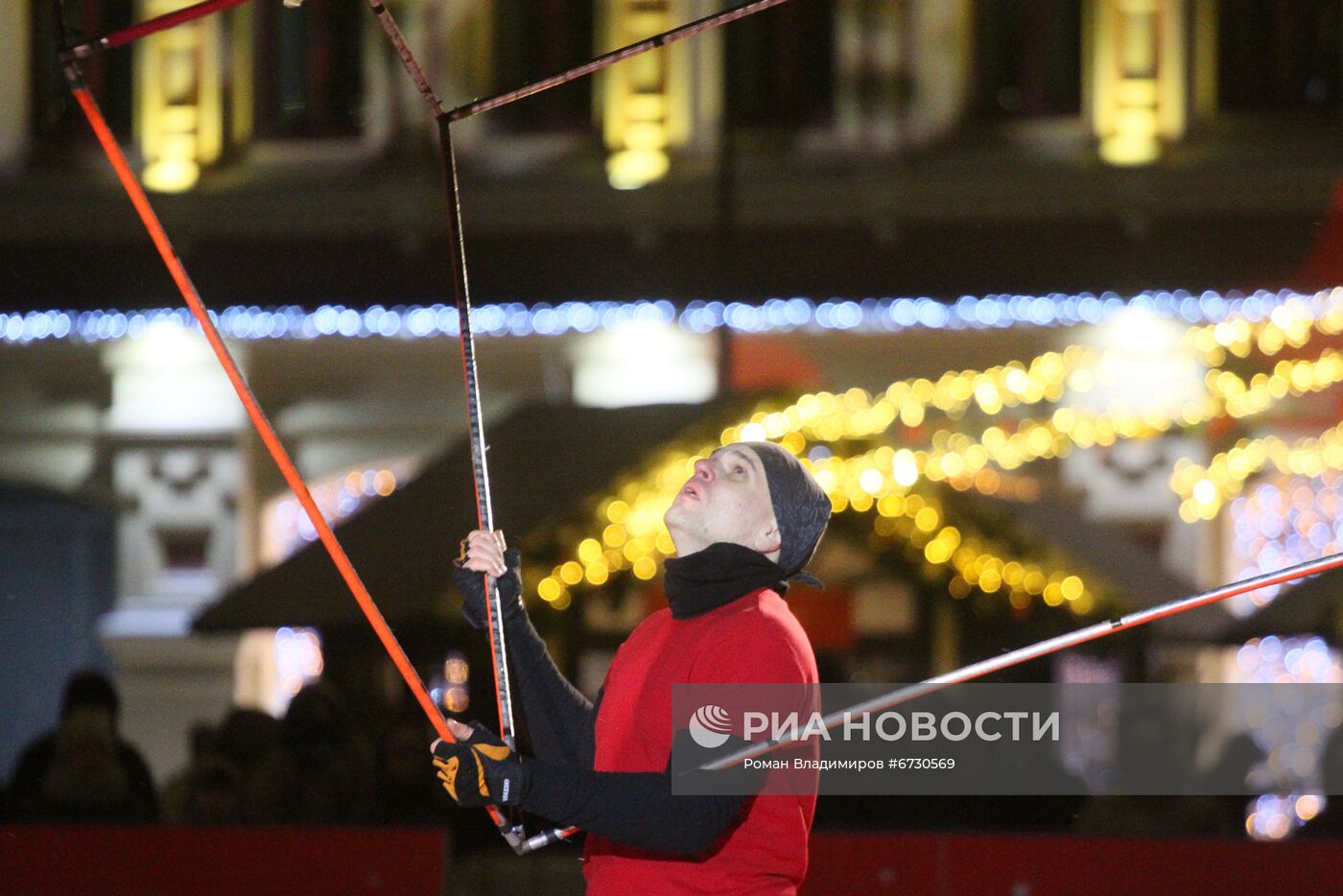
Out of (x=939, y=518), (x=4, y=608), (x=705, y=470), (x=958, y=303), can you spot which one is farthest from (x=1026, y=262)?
(x=705, y=470)

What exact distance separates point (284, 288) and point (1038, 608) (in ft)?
15.9

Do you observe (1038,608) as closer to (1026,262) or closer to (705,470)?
(1026,262)

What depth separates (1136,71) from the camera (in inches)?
393

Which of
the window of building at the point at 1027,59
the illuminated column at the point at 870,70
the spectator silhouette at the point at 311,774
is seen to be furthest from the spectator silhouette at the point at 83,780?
the window of building at the point at 1027,59

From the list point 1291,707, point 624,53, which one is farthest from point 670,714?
point 1291,707

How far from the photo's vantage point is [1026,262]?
9.35 m

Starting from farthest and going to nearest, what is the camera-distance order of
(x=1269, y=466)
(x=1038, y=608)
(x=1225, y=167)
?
(x=1225, y=167), (x=1269, y=466), (x=1038, y=608)

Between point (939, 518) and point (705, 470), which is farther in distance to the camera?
point (939, 518)

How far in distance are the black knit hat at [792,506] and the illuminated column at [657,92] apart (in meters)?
7.92

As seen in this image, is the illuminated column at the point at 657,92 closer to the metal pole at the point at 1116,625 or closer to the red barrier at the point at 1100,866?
the red barrier at the point at 1100,866

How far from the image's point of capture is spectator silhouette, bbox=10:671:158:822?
5203 mm

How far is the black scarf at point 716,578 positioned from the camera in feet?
7.35

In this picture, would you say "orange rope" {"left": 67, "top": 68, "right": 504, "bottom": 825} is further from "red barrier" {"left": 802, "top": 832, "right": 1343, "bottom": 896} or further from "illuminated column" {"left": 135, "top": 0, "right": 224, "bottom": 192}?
"illuminated column" {"left": 135, "top": 0, "right": 224, "bottom": 192}

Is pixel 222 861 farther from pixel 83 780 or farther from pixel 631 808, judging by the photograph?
pixel 631 808
